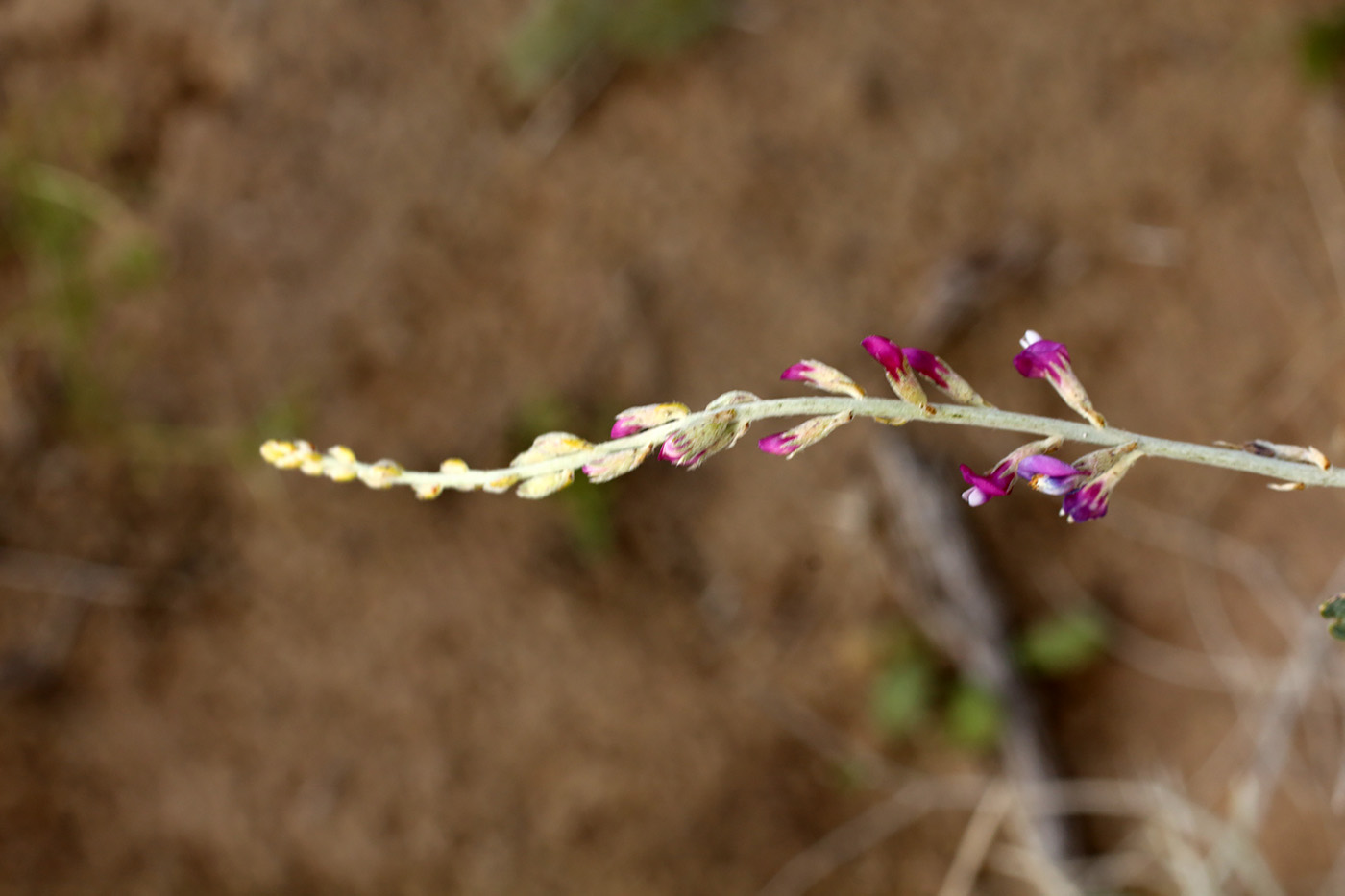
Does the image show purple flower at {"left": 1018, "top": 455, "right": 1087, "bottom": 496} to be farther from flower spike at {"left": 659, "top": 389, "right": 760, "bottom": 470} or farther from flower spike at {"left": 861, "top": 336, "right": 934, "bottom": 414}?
flower spike at {"left": 659, "top": 389, "right": 760, "bottom": 470}

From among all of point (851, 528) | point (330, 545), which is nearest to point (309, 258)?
point (330, 545)

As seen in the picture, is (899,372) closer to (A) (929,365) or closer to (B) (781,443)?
(A) (929,365)

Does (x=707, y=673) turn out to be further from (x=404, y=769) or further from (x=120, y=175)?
(x=120, y=175)

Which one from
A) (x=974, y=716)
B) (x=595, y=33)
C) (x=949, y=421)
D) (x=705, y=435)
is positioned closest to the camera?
(x=949, y=421)

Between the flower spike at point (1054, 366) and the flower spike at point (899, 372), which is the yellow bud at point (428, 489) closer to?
the flower spike at point (899, 372)

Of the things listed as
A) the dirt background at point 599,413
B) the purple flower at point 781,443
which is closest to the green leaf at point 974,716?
the dirt background at point 599,413

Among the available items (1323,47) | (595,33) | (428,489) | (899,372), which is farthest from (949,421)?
(1323,47)
